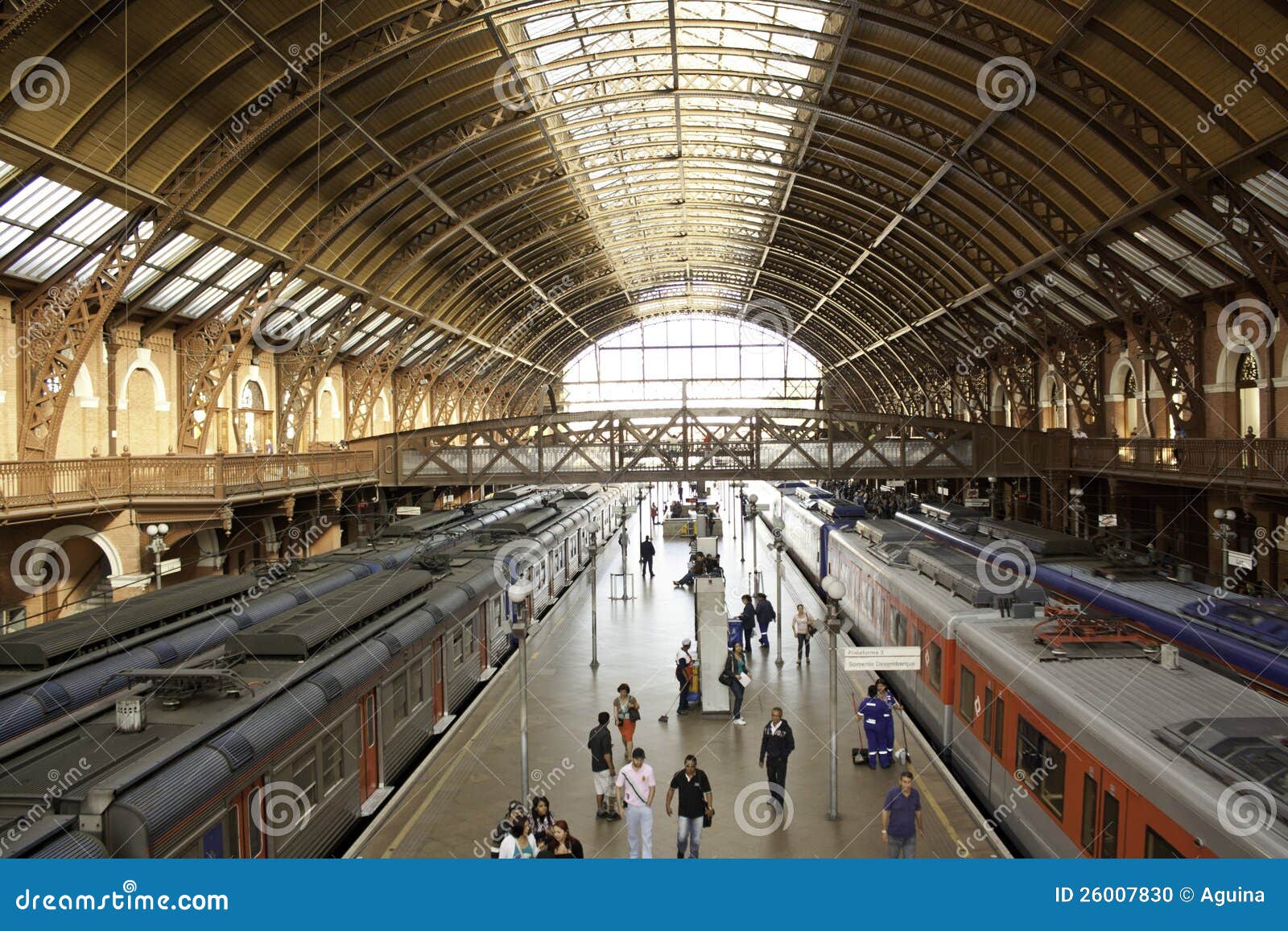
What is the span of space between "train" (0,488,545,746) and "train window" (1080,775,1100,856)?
10236 millimetres

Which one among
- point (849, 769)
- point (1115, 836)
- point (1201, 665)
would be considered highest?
point (1201, 665)

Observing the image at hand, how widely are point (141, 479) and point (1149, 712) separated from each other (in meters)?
21.5

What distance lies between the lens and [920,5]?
68.0 ft

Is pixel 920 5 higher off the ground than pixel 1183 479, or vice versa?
pixel 920 5

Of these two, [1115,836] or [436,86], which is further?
[436,86]

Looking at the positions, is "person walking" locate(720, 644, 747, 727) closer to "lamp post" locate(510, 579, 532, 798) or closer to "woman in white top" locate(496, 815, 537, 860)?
"lamp post" locate(510, 579, 532, 798)

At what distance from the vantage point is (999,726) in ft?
37.2

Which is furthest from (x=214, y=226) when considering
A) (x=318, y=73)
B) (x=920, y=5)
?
(x=920, y=5)

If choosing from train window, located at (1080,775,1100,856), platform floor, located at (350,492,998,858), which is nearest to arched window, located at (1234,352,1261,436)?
platform floor, located at (350,492,998,858)

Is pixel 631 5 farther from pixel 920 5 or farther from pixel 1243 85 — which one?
pixel 1243 85

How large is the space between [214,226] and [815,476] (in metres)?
19.3

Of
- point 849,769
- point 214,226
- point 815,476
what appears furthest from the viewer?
point 815,476

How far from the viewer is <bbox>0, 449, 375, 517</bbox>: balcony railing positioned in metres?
18.5

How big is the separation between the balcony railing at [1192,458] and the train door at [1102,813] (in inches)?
614
